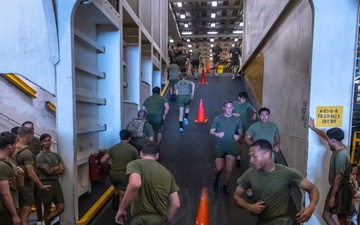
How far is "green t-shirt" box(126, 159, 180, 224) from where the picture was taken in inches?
115

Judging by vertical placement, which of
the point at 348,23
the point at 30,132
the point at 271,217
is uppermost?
the point at 348,23

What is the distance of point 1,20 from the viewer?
14.2 feet

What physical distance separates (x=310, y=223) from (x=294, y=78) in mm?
2872

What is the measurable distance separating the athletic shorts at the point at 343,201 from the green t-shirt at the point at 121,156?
2.98 m

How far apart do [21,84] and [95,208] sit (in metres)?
Answer: 3.31

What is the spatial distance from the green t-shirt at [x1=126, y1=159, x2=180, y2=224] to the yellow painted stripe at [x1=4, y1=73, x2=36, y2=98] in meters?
4.48

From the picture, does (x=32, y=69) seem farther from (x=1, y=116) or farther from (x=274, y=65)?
(x=274, y=65)

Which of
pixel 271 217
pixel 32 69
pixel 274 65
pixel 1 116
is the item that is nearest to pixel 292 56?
pixel 274 65

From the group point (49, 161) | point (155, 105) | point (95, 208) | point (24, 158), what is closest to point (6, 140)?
point (24, 158)

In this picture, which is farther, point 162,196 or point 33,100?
point 33,100

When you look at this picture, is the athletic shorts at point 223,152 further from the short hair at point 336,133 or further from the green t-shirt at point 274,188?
the green t-shirt at point 274,188

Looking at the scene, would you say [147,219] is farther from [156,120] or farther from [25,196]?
[156,120]

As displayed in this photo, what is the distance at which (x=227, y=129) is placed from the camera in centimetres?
550

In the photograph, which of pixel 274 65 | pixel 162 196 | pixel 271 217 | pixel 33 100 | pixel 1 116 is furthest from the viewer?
pixel 274 65
